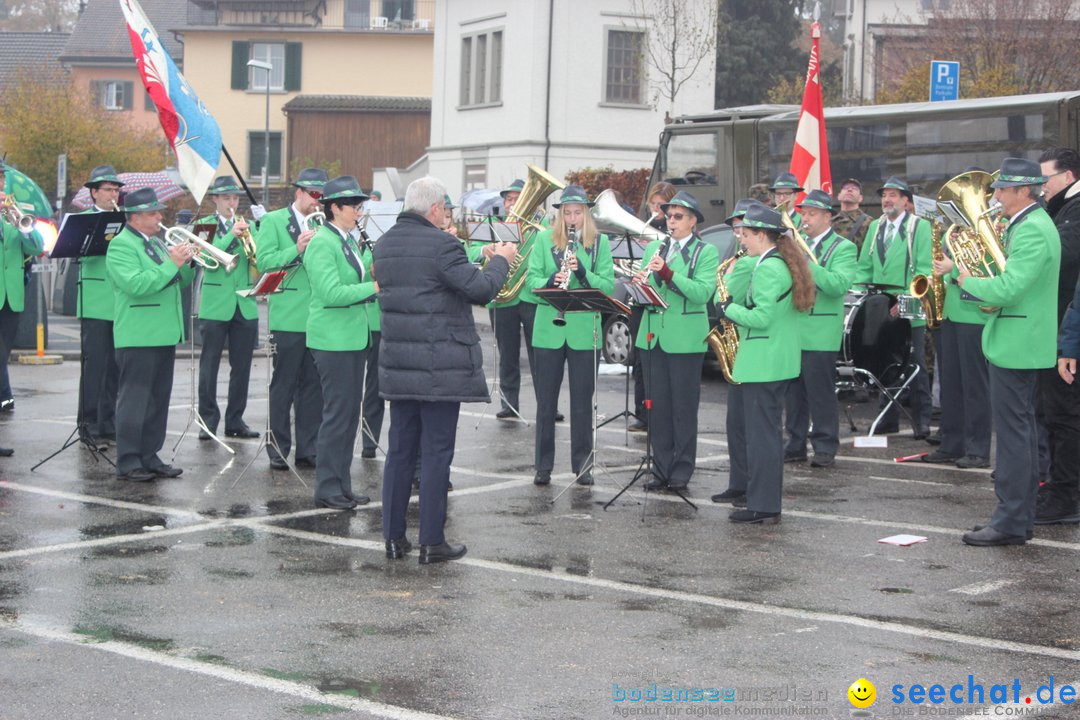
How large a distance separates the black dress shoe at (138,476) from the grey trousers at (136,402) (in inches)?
1.0

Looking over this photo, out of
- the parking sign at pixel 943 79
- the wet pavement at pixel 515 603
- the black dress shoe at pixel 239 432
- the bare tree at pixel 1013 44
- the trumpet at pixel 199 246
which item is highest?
the bare tree at pixel 1013 44

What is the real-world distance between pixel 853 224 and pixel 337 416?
22.2 feet

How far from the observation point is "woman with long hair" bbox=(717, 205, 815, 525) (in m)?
9.42

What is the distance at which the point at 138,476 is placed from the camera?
10867mm

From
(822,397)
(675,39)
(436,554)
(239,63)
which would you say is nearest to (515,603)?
(436,554)

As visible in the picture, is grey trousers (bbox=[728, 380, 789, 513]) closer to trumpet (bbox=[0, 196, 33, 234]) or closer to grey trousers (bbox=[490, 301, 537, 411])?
grey trousers (bbox=[490, 301, 537, 411])

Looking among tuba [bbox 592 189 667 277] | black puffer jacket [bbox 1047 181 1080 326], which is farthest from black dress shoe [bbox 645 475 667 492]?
black puffer jacket [bbox 1047 181 1080 326]

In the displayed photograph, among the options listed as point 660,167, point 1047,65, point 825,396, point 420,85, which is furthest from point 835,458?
point 420,85

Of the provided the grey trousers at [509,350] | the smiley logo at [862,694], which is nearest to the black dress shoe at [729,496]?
the smiley logo at [862,694]

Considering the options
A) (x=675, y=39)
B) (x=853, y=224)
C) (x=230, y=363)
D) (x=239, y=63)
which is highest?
(x=239, y=63)

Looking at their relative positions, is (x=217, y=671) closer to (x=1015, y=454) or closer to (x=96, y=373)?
(x=1015, y=454)

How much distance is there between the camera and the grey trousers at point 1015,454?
29.3ft

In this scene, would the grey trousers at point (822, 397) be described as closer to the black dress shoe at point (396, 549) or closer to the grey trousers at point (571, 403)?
the grey trousers at point (571, 403)

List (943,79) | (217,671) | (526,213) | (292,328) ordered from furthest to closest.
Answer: (943,79)
(526,213)
(292,328)
(217,671)
